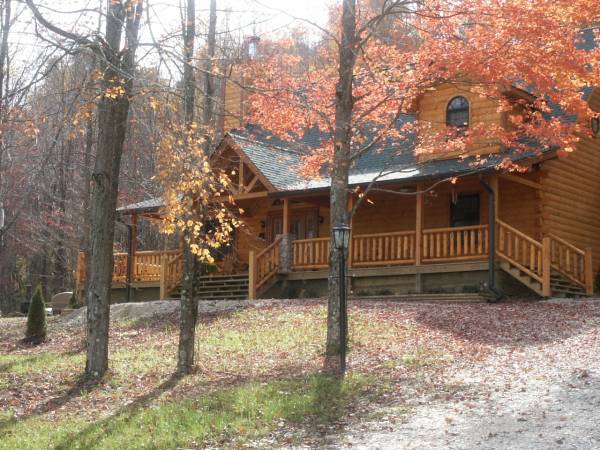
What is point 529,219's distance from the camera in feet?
72.8

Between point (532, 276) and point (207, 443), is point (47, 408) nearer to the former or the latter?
point (207, 443)

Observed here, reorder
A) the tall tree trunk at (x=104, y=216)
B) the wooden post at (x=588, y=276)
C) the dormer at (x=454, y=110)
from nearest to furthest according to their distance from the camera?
1. the tall tree trunk at (x=104, y=216)
2. the wooden post at (x=588, y=276)
3. the dormer at (x=454, y=110)

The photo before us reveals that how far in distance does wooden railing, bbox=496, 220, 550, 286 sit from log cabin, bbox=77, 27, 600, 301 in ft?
0.12

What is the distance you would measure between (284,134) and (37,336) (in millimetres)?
7623

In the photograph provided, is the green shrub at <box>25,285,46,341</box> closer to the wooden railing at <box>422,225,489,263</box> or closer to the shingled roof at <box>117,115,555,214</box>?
the shingled roof at <box>117,115,555,214</box>

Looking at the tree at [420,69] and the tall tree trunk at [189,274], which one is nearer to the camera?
the tall tree trunk at [189,274]

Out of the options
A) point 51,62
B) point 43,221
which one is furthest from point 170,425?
point 43,221

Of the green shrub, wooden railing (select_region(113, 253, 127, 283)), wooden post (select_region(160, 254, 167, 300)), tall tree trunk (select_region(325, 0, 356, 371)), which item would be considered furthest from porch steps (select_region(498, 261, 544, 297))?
wooden railing (select_region(113, 253, 127, 283))

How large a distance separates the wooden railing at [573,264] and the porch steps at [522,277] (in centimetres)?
121

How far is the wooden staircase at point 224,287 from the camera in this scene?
80.4 ft

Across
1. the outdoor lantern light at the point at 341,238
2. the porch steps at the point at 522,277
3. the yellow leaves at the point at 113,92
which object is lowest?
the porch steps at the point at 522,277

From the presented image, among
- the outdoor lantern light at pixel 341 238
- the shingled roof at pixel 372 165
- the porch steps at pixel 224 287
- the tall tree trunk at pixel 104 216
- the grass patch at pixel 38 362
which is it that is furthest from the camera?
the porch steps at pixel 224 287

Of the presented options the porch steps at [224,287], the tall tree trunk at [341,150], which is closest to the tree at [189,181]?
the tall tree trunk at [341,150]

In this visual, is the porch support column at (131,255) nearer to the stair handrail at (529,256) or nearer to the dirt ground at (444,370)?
the dirt ground at (444,370)
